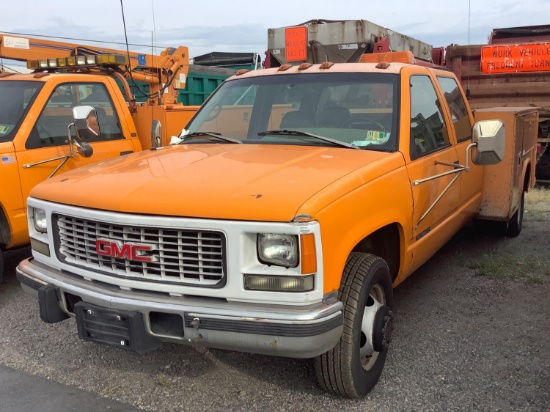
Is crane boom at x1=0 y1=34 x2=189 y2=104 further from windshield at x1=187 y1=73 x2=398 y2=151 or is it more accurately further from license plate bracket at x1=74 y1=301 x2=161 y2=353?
license plate bracket at x1=74 y1=301 x2=161 y2=353

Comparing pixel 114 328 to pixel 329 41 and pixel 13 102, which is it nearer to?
pixel 13 102

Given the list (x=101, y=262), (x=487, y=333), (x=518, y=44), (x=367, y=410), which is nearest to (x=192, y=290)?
(x=101, y=262)

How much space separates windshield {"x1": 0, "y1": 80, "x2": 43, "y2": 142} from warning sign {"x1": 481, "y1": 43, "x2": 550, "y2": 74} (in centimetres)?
766

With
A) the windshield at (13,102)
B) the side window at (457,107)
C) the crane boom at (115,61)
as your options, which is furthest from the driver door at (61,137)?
the side window at (457,107)

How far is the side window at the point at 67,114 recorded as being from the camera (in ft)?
16.8

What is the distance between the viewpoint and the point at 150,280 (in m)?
2.82

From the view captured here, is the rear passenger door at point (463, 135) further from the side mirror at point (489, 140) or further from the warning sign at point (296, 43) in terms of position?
the warning sign at point (296, 43)

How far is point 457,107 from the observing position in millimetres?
4969

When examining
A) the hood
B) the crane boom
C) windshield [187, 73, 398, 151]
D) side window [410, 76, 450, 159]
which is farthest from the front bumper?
the crane boom

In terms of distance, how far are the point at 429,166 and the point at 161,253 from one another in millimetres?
2073

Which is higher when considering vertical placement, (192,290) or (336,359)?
(192,290)

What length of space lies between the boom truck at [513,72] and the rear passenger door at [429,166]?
18.7 ft

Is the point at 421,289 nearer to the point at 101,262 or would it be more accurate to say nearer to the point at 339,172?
the point at 339,172

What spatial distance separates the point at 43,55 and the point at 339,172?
6813 mm
